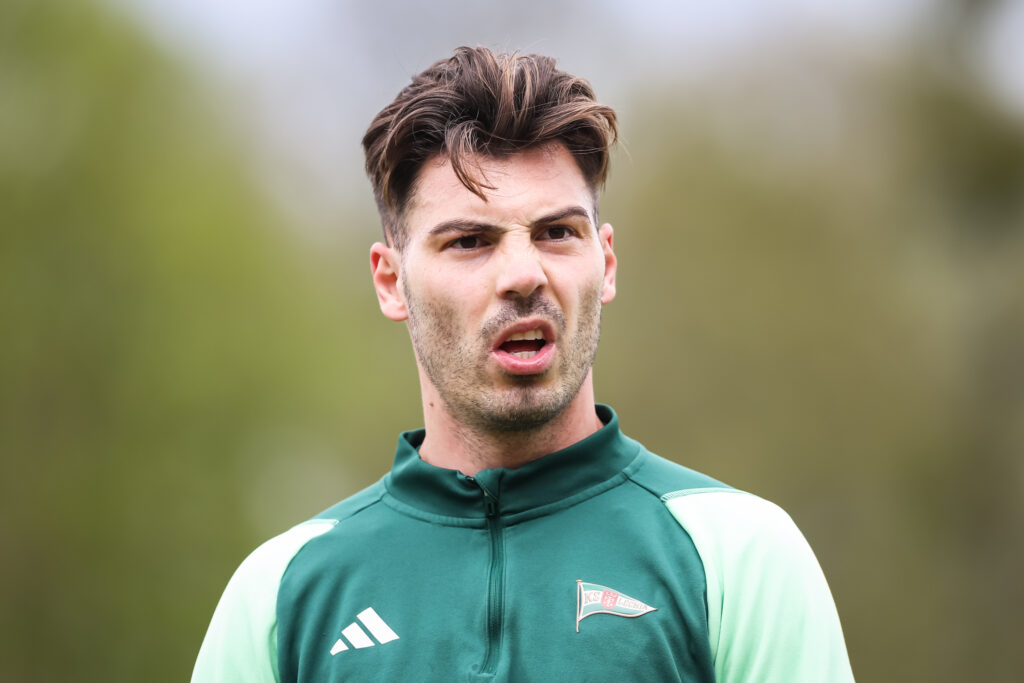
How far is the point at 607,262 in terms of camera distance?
2969mm

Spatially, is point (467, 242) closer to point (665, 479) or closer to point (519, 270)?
point (519, 270)

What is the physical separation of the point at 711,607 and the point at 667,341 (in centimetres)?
1494

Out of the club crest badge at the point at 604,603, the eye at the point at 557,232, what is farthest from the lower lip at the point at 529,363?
the club crest badge at the point at 604,603

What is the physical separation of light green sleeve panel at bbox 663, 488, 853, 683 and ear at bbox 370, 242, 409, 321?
984 millimetres

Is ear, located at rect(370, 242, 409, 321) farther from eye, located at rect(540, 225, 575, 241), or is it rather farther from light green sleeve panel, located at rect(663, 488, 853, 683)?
light green sleeve panel, located at rect(663, 488, 853, 683)

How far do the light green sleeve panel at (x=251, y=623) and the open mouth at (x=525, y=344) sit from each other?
2.18ft

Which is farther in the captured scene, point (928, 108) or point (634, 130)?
point (634, 130)

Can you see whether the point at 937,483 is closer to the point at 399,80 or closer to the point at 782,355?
the point at 782,355

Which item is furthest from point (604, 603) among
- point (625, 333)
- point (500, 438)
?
point (625, 333)

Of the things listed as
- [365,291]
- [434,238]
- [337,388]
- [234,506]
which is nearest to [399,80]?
[434,238]

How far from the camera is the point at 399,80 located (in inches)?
128

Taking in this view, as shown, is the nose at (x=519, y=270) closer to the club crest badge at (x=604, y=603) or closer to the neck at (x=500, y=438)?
the neck at (x=500, y=438)

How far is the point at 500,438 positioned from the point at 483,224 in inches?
20.8

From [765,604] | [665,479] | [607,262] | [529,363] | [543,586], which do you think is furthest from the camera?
[607,262]
